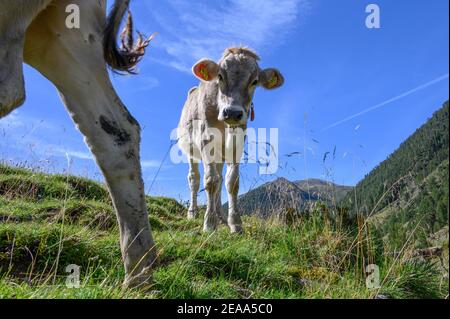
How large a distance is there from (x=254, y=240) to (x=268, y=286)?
1.63m

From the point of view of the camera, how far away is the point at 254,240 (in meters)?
6.18

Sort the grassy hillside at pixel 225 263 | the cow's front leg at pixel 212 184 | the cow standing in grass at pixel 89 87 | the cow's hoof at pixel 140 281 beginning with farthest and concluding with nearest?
the cow's front leg at pixel 212 184
the grassy hillside at pixel 225 263
the cow standing in grass at pixel 89 87
the cow's hoof at pixel 140 281

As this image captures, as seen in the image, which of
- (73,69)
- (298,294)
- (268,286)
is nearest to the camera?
(73,69)

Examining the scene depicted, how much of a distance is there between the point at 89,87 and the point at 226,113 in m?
3.70

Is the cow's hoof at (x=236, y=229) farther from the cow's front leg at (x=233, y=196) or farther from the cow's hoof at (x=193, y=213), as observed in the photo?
the cow's hoof at (x=193, y=213)

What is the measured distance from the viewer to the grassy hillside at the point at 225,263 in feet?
12.7

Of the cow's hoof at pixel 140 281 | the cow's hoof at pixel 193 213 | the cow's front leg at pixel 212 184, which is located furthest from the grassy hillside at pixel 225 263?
the cow's hoof at pixel 193 213

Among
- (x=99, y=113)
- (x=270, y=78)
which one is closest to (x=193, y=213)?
(x=270, y=78)

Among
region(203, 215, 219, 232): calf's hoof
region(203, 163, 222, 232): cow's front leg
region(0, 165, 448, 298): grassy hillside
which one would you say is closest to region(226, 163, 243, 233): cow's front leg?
region(203, 163, 222, 232): cow's front leg

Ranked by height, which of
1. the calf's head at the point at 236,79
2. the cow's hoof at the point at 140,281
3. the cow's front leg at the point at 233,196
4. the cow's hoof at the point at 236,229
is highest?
the calf's head at the point at 236,79

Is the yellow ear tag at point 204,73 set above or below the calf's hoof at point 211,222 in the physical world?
above

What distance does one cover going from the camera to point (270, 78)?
861 centimetres

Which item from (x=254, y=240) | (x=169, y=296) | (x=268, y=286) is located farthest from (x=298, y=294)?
(x=254, y=240)
